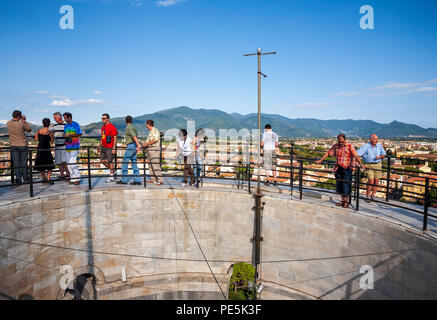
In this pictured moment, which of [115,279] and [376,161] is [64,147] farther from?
[376,161]

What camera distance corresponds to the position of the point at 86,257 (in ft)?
25.6

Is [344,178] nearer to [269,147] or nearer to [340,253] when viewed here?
[340,253]

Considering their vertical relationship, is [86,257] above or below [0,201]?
below

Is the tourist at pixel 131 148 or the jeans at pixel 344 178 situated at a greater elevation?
the tourist at pixel 131 148

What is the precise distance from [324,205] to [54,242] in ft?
22.1

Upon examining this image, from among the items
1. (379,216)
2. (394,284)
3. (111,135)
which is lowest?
(394,284)

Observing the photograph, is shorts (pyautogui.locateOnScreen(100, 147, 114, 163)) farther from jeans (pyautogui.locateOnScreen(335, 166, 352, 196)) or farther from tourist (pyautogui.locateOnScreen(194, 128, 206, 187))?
jeans (pyautogui.locateOnScreen(335, 166, 352, 196))

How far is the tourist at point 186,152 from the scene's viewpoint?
9.20 metres

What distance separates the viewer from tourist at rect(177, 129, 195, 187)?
920 centimetres

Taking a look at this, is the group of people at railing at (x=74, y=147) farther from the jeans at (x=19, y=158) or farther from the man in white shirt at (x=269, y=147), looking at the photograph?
the man in white shirt at (x=269, y=147)

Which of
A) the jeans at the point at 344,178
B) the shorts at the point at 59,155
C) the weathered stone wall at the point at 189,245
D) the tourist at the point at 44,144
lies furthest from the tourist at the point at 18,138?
the jeans at the point at 344,178

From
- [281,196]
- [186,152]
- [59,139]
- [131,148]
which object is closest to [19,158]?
[59,139]

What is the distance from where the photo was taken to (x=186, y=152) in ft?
30.6
